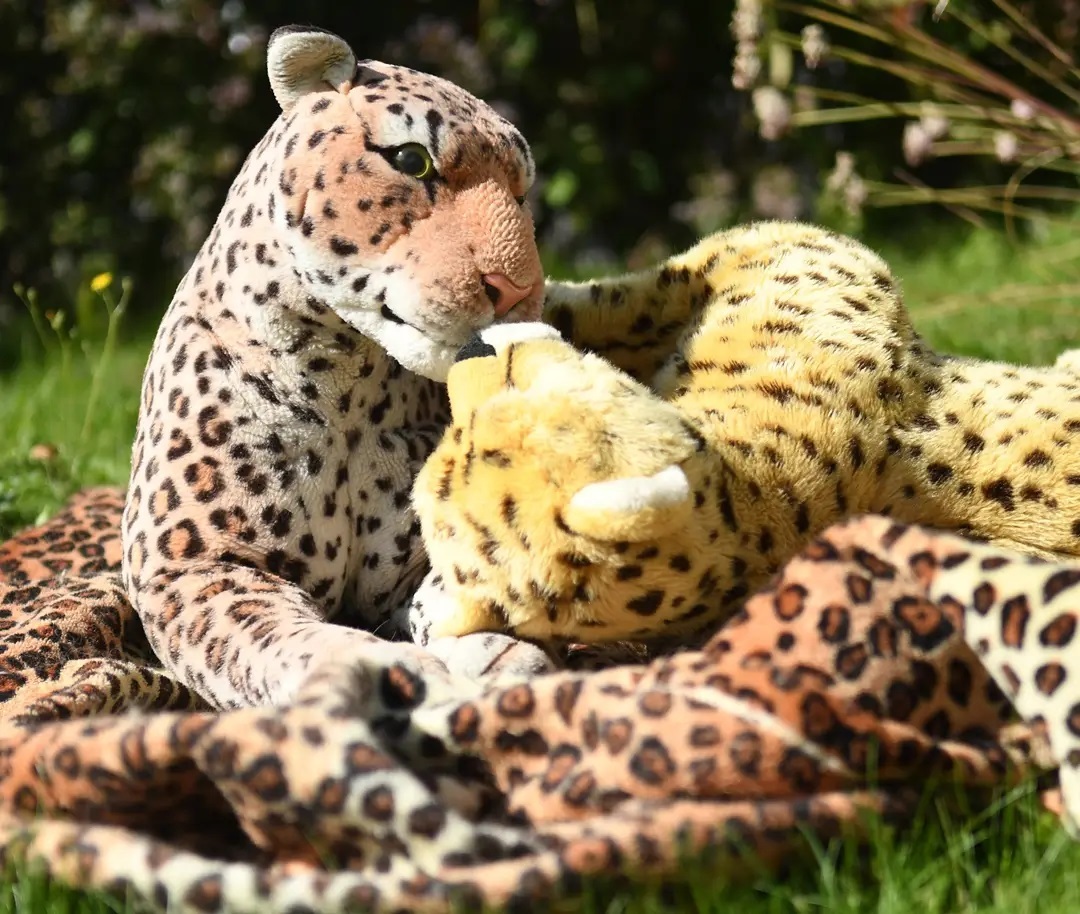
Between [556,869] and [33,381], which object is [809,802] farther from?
[33,381]

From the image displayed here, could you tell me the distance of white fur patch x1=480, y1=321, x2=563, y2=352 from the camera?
181 centimetres

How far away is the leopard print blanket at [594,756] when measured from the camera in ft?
4.74

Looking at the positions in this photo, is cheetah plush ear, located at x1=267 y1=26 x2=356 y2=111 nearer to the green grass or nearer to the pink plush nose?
the pink plush nose

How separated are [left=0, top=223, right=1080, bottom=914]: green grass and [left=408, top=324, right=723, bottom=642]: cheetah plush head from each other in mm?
369

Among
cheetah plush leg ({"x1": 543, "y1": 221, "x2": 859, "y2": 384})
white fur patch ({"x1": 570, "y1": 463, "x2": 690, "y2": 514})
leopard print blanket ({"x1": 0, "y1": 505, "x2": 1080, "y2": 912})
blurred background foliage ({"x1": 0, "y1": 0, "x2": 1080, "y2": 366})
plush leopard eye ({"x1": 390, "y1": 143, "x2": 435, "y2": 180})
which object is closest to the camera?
leopard print blanket ({"x1": 0, "y1": 505, "x2": 1080, "y2": 912})

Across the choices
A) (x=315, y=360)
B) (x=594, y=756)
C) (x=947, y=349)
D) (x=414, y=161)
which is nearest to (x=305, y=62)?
(x=414, y=161)

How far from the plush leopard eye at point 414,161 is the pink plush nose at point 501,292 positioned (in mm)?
165

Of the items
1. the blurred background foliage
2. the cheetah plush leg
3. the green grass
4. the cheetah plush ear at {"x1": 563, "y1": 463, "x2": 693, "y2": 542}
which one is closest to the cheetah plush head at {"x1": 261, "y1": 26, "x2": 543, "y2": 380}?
the cheetah plush leg

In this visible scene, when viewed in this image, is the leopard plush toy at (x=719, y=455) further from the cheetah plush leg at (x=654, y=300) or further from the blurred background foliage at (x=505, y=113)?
the blurred background foliage at (x=505, y=113)

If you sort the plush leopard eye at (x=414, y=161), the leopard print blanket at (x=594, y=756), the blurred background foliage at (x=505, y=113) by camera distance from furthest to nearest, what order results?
the blurred background foliage at (x=505, y=113)
the plush leopard eye at (x=414, y=161)
the leopard print blanket at (x=594, y=756)

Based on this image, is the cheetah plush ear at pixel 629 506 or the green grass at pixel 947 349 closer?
the green grass at pixel 947 349

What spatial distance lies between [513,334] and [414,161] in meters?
0.28

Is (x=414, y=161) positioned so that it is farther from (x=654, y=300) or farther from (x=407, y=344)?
(x=654, y=300)

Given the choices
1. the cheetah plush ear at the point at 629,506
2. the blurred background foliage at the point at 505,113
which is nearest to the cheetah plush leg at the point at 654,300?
the cheetah plush ear at the point at 629,506
